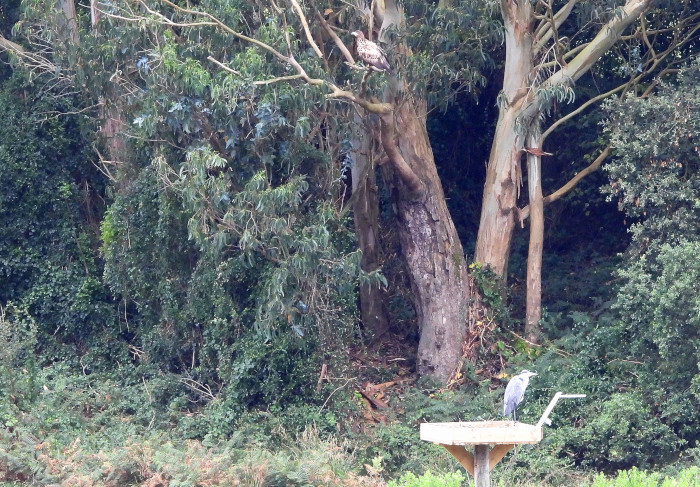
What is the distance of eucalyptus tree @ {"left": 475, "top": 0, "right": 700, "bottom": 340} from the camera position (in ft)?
39.9

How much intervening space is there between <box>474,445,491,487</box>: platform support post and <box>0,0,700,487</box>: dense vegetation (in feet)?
8.53

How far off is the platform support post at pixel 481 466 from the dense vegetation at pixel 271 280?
2.60m

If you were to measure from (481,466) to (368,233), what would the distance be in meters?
8.19

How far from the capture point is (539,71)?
1244cm

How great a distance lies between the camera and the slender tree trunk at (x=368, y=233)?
13.5 m

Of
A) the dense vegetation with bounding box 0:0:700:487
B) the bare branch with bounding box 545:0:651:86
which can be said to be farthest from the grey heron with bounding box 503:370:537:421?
the bare branch with bounding box 545:0:651:86

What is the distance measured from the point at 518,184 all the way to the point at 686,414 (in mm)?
4302

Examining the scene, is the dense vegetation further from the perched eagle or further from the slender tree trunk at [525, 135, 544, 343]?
the slender tree trunk at [525, 135, 544, 343]

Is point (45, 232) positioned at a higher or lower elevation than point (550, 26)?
lower

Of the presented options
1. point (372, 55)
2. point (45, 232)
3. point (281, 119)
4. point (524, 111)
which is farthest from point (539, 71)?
point (45, 232)

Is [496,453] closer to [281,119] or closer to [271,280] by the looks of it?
[271,280]

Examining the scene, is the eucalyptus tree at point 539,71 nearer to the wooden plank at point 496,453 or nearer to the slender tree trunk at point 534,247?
the slender tree trunk at point 534,247

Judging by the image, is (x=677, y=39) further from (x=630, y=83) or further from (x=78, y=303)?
(x=78, y=303)

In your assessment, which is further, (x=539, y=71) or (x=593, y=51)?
(x=539, y=71)
